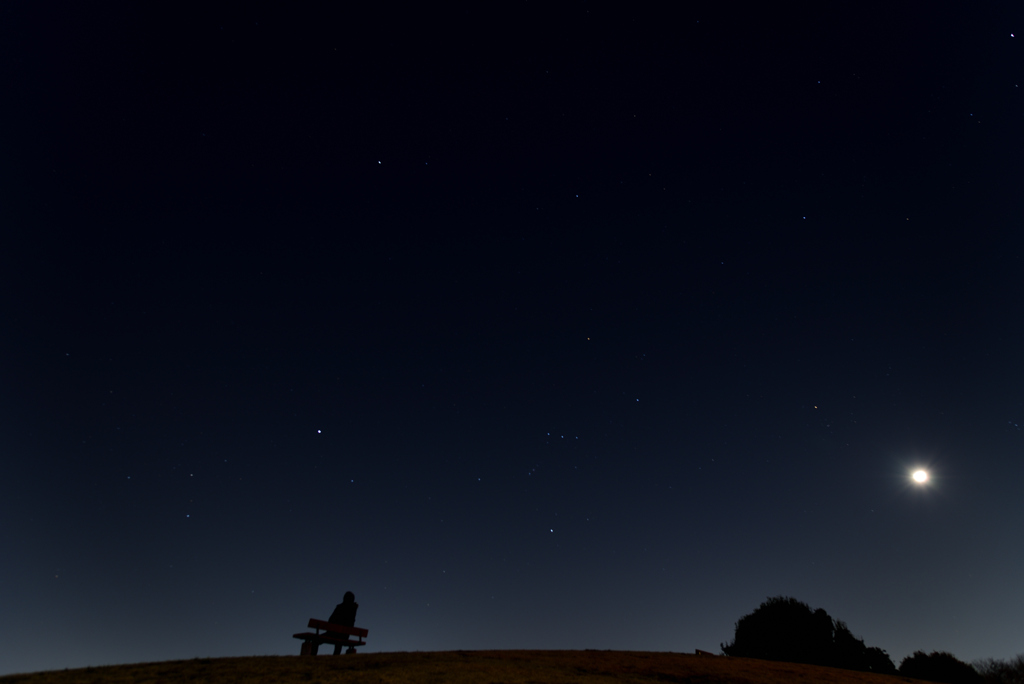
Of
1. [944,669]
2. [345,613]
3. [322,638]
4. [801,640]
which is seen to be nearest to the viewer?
[322,638]

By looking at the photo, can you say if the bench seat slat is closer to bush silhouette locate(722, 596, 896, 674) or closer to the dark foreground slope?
the dark foreground slope

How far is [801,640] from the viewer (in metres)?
32.8

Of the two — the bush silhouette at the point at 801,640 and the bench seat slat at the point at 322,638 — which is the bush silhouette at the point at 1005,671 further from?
the bench seat slat at the point at 322,638

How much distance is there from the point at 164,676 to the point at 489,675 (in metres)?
7.16

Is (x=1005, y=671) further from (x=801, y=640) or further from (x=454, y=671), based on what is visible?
(x=454, y=671)

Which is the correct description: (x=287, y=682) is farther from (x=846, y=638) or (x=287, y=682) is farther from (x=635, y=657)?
(x=846, y=638)

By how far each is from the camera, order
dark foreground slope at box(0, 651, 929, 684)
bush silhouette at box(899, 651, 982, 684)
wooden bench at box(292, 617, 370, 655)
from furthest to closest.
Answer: bush silhouette at box(899, 651, 982, 684)
wooden bench at box(292, 617, 370, 655)
dark foreground slope at box(0, 651, 929, 684)

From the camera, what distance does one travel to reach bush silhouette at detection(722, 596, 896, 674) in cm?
3184

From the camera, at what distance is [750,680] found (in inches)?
598

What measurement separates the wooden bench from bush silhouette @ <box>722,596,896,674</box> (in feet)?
93.2

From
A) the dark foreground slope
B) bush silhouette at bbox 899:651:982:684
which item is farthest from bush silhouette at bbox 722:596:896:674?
the dark foreground slope

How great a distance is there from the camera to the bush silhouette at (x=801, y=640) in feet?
104

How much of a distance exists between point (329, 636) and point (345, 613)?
1.38m

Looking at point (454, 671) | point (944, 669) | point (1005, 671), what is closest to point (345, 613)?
point (454, 671)
